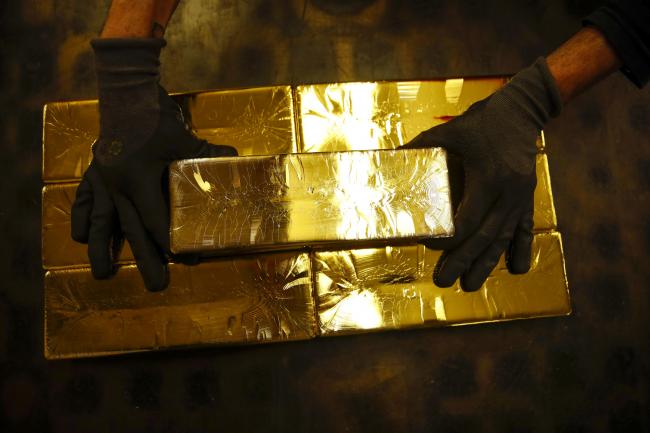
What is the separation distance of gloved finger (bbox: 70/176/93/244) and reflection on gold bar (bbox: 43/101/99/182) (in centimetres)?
22

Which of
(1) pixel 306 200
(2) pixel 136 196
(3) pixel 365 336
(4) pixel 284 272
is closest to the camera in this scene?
(1) pixel 306 200

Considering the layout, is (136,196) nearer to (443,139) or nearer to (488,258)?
(443,139)

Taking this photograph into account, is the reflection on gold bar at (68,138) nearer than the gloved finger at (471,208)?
No

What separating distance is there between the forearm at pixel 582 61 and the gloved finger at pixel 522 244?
0.33 meters

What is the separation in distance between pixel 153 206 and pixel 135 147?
15 centimetres

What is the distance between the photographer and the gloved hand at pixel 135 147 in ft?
3.48

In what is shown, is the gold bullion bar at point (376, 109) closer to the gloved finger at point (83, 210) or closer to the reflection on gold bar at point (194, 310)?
the reflection on gold bar at point (194, 310)

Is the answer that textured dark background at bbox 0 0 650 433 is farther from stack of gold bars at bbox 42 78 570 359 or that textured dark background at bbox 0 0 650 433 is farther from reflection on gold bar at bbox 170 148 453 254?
reflection on gold bar at bbox 170 148 453 254

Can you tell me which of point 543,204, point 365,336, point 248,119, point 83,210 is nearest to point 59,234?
point 83,210

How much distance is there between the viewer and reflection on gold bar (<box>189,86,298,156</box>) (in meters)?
1.35

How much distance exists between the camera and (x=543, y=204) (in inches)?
54.4

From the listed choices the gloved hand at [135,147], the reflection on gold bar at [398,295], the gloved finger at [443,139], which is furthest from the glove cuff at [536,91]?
the gloved hand at [135,147]

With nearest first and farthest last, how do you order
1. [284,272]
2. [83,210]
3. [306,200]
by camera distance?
[306,200] → [83,210] → [284,272]

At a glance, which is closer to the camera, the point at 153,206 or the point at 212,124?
the point at 153,206
